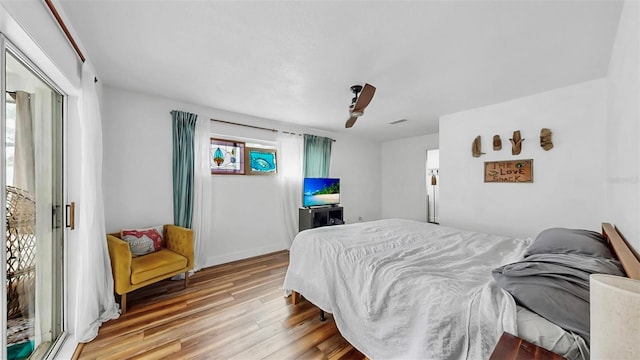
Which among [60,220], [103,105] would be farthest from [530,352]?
[103,105]

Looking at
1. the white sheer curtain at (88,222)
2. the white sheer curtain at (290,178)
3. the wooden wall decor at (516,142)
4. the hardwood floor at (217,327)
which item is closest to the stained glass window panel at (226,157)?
the white sheer curtain at (290,178)

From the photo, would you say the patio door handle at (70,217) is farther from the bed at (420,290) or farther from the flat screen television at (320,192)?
the flat screen television at (320,192)

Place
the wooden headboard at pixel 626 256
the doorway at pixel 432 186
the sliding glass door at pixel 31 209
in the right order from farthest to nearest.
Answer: the doorway at pixel 432 186 → the sliding glass door at pixel 31 209 → the wooden headboard at pixel 626 256

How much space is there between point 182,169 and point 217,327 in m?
2.09

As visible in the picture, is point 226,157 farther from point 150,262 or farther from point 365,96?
point 365,96

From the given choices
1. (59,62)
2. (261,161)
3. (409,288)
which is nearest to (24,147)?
(59,62)

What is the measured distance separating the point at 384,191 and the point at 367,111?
300 centimetres

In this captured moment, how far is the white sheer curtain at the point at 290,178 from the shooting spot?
4.30 metres

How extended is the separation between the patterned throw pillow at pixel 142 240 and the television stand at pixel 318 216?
219 centimetres

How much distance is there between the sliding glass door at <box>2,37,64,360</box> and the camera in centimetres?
133

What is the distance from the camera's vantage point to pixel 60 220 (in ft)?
6.23

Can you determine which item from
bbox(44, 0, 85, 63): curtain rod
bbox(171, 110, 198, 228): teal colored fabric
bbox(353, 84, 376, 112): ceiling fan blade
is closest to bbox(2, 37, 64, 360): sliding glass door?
bbox(44, 0, 85, 63): curtain rod

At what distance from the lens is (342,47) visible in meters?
1.91

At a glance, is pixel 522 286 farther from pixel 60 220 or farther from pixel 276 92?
pixel 60 220
